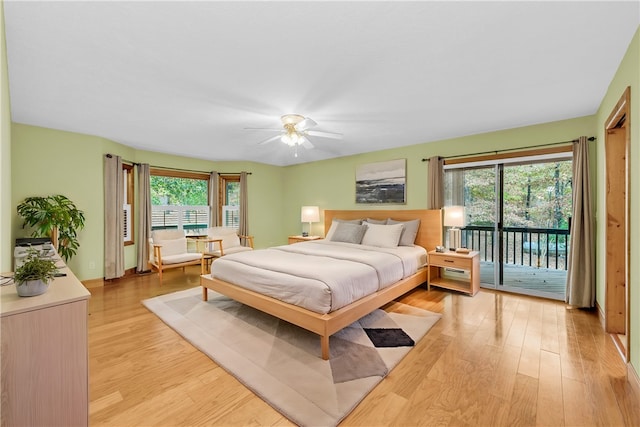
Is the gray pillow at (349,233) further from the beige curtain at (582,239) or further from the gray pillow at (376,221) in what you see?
the beige curtain at (582,239)

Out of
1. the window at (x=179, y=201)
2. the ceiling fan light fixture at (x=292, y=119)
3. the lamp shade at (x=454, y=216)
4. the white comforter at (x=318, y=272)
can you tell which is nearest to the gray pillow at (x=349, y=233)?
the white comforter at (x=318, y=272)

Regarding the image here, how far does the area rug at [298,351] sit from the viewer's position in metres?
1.83

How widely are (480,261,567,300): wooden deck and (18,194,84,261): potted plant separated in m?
6.08

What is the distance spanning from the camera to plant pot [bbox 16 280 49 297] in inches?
51.3

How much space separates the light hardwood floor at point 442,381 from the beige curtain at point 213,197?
10.7 ft

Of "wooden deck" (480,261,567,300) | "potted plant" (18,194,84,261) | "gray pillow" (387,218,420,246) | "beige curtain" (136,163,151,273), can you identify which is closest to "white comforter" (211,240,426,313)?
"gray pillow" (387,218,420,246)

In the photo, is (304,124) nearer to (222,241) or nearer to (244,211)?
(222,241)

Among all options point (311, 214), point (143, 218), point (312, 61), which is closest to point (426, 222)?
point (311, 214)

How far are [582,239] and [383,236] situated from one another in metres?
2.40

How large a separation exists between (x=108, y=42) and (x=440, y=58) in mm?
2403

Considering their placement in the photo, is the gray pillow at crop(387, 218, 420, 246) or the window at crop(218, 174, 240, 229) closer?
the gray pillow at crop(387, 218, 420, 246)

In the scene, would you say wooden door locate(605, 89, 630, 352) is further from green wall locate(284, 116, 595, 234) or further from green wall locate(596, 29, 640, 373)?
green wall locate(284, 116, 595, 234)

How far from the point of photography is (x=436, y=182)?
4527 mm

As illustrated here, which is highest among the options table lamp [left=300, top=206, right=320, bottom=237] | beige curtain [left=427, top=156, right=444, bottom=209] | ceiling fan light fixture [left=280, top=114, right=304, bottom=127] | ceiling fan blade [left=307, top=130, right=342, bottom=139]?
ceiling fan blade [left=307, top=130, right=342, bottom=139]
